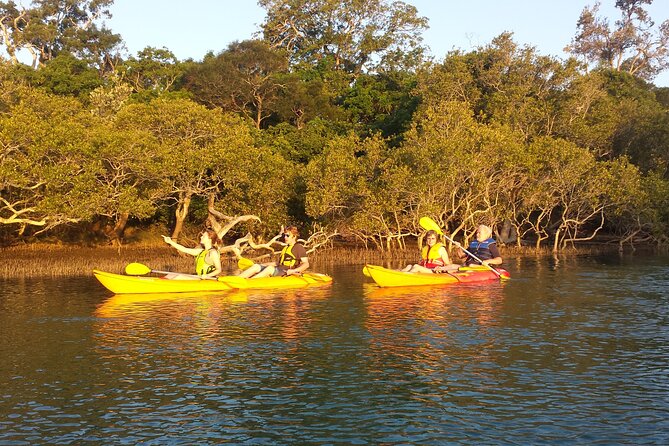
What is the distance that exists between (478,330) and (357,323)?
236 centimetres

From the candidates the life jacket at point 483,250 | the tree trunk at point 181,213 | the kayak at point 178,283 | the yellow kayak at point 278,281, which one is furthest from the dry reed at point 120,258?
the life jacket at point 483,250

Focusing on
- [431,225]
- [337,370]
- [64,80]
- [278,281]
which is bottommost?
[337,370]

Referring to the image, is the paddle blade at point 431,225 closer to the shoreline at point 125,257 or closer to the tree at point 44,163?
the shoreline at point 125,257

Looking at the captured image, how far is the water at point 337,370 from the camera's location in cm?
794

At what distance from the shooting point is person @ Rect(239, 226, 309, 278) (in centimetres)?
2052

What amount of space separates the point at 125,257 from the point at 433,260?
1460cm

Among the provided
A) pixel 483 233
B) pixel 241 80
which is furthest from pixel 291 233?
pixel 241 80

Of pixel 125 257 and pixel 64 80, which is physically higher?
pixel 64 80

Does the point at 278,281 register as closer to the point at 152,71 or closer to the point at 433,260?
the point at 433,260

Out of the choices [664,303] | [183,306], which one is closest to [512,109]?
[664,303]

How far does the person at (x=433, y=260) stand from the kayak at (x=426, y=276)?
263 millimetres

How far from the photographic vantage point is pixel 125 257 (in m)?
30.6

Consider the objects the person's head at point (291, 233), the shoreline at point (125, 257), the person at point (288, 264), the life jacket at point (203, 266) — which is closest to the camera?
the life jacket at point (203, 266)

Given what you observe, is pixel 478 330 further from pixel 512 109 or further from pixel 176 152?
pixel 512 109
